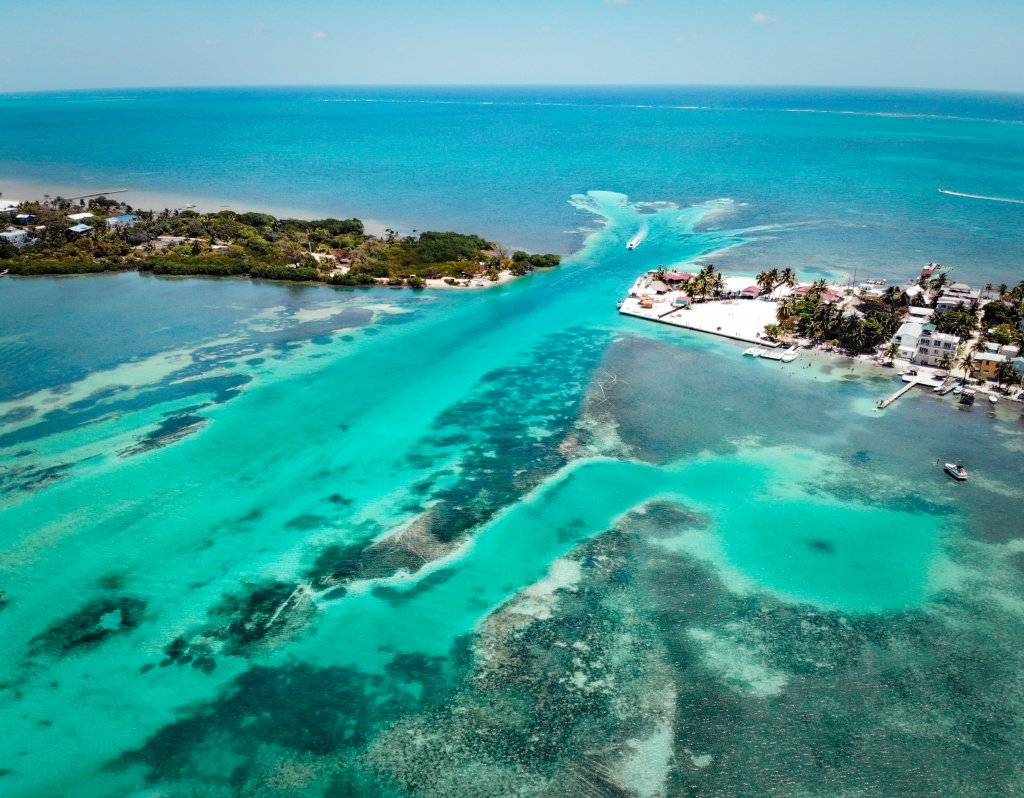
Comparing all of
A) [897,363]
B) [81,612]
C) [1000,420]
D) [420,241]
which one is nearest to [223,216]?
[420,241]

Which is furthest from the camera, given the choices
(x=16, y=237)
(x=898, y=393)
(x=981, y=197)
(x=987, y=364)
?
(x=981, y=197)

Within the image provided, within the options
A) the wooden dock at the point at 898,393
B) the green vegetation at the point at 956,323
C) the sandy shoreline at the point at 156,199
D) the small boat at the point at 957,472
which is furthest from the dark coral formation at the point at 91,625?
the sandy shoreline at the point at 156,199

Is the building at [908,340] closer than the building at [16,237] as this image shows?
Yes

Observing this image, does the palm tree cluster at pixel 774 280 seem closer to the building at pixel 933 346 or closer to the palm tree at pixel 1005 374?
the building at pixel 933 346

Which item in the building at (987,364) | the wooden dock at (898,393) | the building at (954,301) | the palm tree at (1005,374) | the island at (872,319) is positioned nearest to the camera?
the wooden dock at (898,393)

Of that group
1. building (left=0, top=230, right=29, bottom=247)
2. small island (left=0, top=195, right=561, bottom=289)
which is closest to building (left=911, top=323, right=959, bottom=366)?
small island (left=0, top=195, right=561, bottom=289)

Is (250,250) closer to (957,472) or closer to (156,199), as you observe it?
(156,199)

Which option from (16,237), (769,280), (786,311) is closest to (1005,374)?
(786,311)
